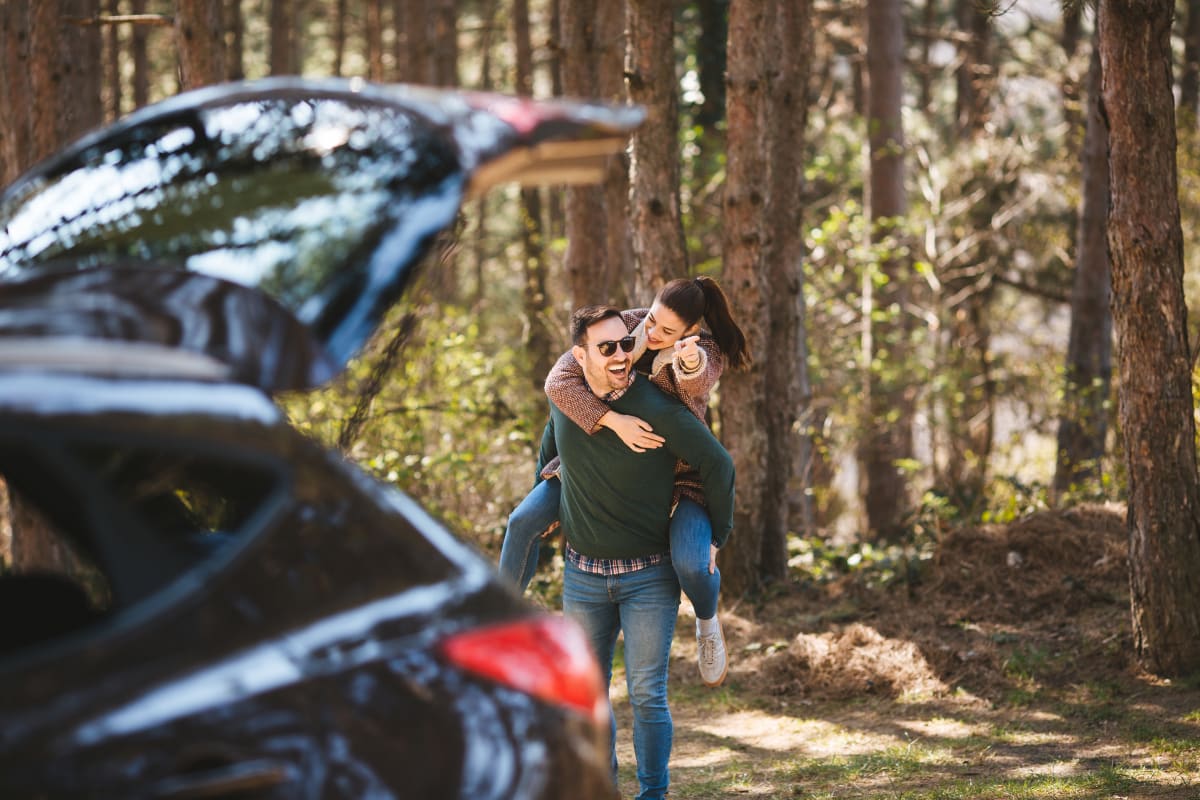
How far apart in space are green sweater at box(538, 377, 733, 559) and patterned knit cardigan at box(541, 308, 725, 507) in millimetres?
86

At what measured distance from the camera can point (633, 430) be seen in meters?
5.20

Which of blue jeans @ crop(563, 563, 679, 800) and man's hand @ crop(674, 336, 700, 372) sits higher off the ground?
man's hand @ crop(674, 336, 700, 372)

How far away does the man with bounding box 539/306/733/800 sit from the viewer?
526 centimetres

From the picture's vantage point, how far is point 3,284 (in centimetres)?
258

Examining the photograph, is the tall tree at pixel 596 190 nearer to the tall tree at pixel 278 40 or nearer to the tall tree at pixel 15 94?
the tall tree at pixel 15 94

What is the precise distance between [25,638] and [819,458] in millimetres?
14992

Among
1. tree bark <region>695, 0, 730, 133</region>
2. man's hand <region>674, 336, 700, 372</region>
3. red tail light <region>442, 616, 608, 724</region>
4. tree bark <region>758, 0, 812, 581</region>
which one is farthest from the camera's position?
tree bark <region>695, 0, 730, 133</region>

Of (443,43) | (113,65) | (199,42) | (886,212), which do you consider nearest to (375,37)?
(443,43)

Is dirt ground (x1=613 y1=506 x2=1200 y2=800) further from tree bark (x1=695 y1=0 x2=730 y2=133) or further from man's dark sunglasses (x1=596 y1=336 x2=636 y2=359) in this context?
tree bark (x1=695 y1=0 x2=730 y2=133)

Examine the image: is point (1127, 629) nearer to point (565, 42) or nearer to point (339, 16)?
point (565, 42)

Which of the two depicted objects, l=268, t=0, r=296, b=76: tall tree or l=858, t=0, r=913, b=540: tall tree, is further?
l=268, t=0, r=296, b=76: tall tree

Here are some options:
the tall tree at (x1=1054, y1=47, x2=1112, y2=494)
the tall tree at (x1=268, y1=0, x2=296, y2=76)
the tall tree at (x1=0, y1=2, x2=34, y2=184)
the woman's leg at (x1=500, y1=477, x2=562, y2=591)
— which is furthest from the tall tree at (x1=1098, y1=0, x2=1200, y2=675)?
the tall tree at (x1=268, y1=0, x2=296, y2=76)

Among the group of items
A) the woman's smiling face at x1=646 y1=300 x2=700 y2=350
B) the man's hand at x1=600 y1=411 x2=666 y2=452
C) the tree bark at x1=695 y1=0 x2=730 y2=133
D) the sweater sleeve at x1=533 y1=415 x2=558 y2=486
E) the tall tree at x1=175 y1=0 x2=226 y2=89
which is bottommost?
the sweater sleeve at x1=533 y1=415 x2=558 y2=486

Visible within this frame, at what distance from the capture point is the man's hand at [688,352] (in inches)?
211
